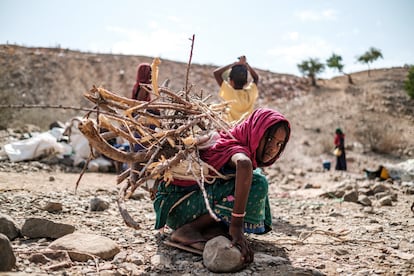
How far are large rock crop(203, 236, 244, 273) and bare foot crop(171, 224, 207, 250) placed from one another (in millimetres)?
242

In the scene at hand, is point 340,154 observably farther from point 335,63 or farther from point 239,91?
point 335,63

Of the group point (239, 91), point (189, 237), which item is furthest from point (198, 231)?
point (239, 91)

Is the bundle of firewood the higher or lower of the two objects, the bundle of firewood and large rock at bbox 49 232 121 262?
the higher

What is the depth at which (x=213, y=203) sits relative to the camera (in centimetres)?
265

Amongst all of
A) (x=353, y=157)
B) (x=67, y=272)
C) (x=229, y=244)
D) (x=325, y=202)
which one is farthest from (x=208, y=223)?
(x=353, y=157)

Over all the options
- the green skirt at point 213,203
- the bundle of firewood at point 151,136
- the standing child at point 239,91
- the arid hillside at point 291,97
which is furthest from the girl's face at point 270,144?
the arid hillside at point 291,97

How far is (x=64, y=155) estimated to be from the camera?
7.84m

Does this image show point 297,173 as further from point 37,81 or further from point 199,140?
point 37,81

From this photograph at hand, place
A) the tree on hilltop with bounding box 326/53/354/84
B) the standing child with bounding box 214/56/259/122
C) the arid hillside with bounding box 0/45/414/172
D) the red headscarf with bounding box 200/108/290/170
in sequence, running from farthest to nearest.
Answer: the tree on hilltop with bounding box 326/53/354/84 < the arid hillside with bounding box 0/45/414/172 < the standing child with bounding box 214/56/259/122 < the red headscarf with bounding box 200/108/290/170

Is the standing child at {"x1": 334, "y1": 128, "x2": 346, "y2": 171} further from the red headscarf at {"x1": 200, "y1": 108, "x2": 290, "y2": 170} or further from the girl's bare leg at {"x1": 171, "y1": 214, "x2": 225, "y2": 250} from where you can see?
the girl's bare leg at {"x1": 171, "y1": 214, "x2": 225, "y2": 250}

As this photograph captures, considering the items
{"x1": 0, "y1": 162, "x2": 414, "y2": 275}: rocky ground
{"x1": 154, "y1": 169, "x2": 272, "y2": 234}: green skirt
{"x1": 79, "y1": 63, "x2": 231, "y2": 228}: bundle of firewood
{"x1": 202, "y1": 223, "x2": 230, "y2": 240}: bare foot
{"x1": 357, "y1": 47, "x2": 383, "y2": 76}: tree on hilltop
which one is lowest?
{"x1": 0, "y1": 162, "x2": 414, "y2": 275}: rocky ground

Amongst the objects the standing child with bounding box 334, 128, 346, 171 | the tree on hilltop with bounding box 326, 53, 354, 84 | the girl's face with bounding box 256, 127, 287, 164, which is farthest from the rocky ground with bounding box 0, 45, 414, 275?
the tree on hilltop with bounding box 326, 53, 354, 84

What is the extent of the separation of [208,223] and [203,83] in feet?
75.1

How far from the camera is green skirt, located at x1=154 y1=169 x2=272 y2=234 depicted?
2.61 meters
